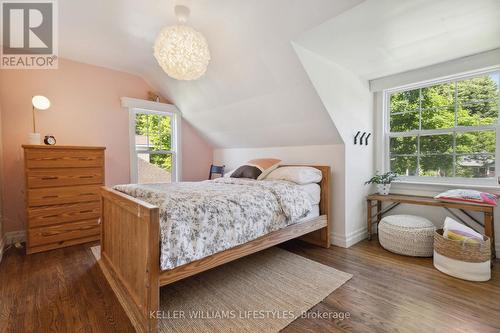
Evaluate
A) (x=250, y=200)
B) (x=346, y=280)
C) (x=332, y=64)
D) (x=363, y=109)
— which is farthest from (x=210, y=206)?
(x=363, y=109)

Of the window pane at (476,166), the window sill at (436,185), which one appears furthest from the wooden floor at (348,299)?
the window pane at (476,166)

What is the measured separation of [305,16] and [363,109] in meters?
1.58

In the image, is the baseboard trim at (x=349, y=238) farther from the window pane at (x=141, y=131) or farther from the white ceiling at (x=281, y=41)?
the window pane at (x=141, y=131)

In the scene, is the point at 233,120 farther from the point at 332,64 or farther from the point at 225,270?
the point at 225,270

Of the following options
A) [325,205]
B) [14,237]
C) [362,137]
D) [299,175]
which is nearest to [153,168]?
[14,237]

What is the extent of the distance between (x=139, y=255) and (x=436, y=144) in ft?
10.7

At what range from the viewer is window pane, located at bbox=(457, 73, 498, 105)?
7.93 feet

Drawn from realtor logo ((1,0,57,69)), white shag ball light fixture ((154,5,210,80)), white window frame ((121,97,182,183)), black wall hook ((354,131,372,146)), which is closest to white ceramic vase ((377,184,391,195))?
black wall hook ((354,131,372,146))

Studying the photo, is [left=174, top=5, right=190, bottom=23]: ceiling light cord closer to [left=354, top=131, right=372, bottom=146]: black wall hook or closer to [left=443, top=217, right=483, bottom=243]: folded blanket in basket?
[left=354, top=131, right=372, bottom=146]: black wall hook

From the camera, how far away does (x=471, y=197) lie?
2230mm

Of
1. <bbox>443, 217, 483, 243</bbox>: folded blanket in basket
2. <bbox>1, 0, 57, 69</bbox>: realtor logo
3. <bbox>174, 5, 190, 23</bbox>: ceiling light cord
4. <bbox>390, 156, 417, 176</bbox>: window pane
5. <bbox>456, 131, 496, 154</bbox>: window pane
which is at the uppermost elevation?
<bbox>1, 0, 57, 69</bbox>: realtor logo

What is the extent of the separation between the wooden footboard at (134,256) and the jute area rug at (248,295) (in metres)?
0.19

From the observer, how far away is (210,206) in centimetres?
169

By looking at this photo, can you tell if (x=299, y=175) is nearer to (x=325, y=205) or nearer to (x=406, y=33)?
(x=325, y=205)
